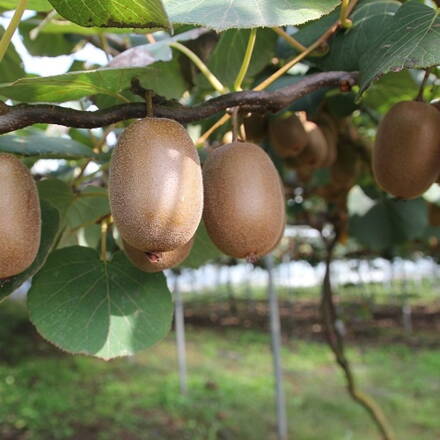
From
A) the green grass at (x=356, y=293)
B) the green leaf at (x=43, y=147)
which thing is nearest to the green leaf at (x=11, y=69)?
the green leaf at (x=43, y=147)

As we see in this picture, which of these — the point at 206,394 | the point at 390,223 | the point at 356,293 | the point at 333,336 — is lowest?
the point at 356,293

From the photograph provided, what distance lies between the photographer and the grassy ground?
16.0ft

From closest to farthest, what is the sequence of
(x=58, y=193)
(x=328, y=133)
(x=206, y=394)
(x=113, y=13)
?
(x=113, y=13)
(x=58, y=193)
(x=328, y=133)
(x=206, y=394)

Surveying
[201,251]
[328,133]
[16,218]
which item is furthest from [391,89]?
[16,218]

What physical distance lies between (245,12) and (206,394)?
230 inches

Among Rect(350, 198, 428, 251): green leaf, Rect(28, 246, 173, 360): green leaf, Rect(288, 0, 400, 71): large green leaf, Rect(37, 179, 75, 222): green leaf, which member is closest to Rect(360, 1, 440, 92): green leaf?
Rect(288, 0, 400, 71): large green leaf

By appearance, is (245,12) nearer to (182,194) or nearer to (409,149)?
(182,194)

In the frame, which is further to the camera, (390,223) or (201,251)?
(390,223)

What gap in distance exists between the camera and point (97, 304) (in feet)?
2.52

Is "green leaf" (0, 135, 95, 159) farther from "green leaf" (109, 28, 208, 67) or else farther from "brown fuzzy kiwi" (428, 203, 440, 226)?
"brown fuzzy kiwi" (428, 203, 440, 226)

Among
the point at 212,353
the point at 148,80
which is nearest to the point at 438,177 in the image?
the point at 148,80

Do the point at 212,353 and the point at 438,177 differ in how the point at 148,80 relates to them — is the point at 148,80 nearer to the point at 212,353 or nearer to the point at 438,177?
the point at 438,177

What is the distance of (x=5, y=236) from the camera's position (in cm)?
58

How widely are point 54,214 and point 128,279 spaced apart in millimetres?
140
